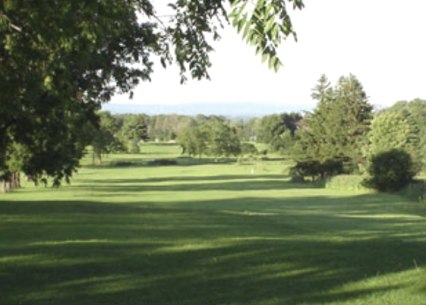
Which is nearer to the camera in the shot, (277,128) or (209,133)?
(209,133)

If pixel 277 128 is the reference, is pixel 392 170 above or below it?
below

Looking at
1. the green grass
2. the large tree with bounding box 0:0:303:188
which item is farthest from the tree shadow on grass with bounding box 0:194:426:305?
the large tree with bounding box 0:0:303:188

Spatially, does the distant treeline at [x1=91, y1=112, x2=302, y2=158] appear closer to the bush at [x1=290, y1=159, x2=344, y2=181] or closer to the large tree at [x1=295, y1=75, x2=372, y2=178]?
the large tree at [x1=295, y1=75, x2=372, y2=178]

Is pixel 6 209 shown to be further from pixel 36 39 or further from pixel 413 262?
pixel 36 39

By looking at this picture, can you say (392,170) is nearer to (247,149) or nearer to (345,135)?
(345,135)

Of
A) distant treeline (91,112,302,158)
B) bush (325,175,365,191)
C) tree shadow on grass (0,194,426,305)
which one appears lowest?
bush (325,175,365,191)

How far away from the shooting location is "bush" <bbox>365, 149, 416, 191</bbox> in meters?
64.6

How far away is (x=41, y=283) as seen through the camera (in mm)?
11016

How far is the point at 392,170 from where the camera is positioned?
64.4m

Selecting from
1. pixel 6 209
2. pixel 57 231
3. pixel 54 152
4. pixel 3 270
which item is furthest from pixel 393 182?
pixel 3 270

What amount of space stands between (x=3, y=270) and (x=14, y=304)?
115 inches

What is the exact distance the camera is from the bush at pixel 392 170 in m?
64.6

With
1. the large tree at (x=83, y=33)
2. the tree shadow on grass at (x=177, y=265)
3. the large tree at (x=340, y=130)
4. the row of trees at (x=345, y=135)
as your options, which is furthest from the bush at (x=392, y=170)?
the large tree at (x=83, y=33)

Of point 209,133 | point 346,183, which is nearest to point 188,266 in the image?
point 346,183
